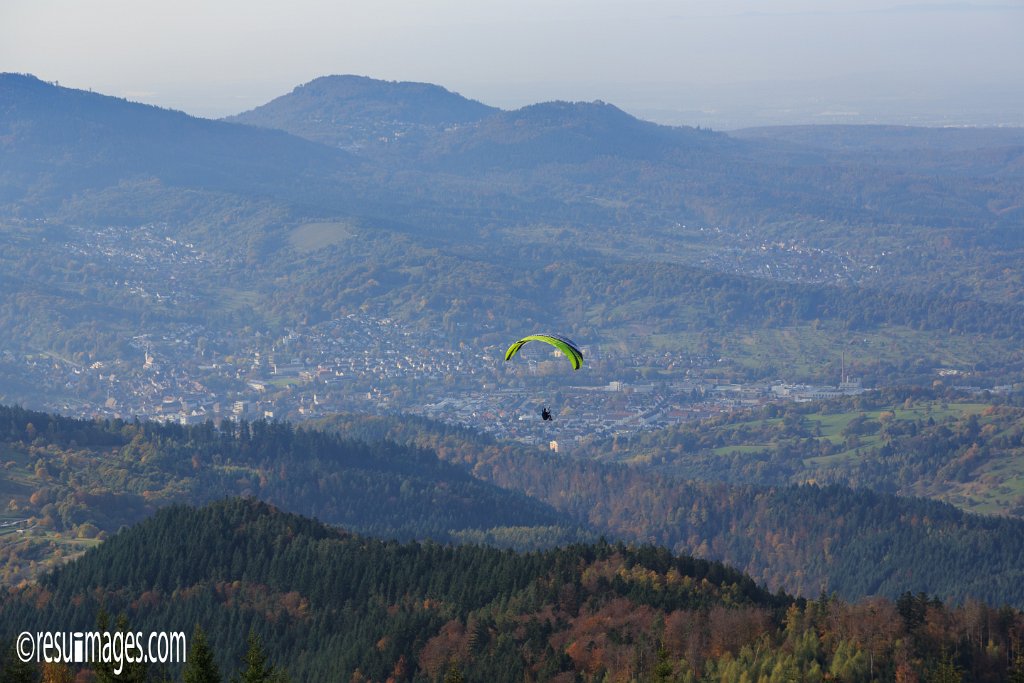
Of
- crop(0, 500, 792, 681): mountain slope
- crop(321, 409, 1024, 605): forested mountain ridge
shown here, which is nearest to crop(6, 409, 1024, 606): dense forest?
crop(321, 409, 1024, 605): forested mountain ridge

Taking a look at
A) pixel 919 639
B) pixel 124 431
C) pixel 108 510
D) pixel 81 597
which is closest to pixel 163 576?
pixel 81 597

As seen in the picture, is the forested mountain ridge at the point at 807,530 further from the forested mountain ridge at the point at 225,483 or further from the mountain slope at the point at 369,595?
the mountain slope at the point at 369,595

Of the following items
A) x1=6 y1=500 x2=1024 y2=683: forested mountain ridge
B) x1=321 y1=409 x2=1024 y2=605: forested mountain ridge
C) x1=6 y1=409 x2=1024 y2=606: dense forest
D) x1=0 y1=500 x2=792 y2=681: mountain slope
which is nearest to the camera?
x1=6 y1=500 x2=1024 y2=683: forested mountain ridge

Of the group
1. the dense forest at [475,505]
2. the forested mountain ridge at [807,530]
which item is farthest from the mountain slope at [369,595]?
the forested mountain ridge at [807,530]

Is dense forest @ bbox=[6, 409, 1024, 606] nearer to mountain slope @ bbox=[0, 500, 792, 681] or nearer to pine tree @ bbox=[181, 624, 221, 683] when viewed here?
mountain slope @ bbox=[0, 500, 792, 681]

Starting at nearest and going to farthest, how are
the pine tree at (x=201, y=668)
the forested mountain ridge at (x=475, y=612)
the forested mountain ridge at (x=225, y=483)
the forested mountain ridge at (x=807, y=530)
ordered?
1. the pine tree at (x=201, y=668)
2. the forested mountain ridge at (x=475, y=612)
3. the forested mountain ridge at (x=225, y=483)
4. the forested mountain ridge at (x=807, y=530)

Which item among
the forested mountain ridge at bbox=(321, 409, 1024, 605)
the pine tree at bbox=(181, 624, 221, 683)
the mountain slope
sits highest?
Answer: the pine tree at bbox=(181, 624, 221, 683)

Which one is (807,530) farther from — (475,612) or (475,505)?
(475,612)

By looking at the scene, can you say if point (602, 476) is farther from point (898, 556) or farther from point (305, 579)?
point (305, 579)
